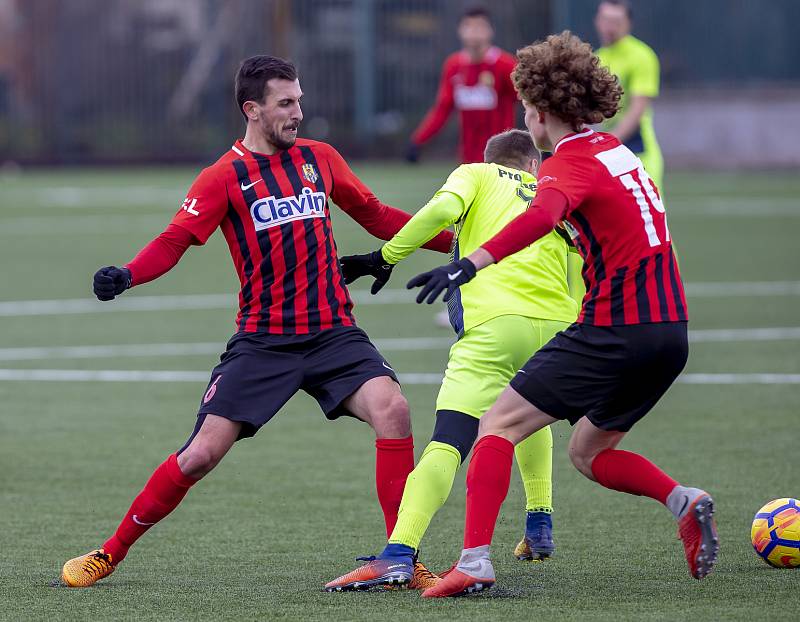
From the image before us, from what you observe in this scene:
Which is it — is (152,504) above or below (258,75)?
below

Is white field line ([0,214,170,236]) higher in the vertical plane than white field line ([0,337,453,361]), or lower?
higher

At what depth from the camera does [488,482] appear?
5.41 m

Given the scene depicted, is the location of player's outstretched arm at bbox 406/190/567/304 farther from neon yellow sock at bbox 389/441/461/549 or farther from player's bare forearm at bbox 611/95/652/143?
player's bare forearm at bbox 611/95/652/143

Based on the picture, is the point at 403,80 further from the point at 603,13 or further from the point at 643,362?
the point at 643,362

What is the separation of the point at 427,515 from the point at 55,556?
1.64 m


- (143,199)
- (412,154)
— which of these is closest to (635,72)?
(412,154)

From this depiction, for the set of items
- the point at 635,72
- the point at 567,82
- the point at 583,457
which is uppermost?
the point at 635,72

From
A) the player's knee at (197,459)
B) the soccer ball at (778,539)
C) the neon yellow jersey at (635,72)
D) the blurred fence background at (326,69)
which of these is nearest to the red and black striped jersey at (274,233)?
the player's knee at (197,459)

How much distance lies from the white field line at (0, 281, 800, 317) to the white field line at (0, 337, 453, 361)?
2.13 metres

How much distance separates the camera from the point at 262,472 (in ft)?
26.0

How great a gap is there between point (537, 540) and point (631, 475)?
71 cm

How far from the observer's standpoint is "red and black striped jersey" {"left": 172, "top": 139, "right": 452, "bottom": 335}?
5836 millimetres

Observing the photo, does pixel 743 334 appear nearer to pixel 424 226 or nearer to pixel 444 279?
pixel 424 226

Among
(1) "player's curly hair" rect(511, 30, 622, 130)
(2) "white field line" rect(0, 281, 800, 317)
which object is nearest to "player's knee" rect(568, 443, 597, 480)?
(1) "player's curly hair" rect(511, 30, 622, 130)
